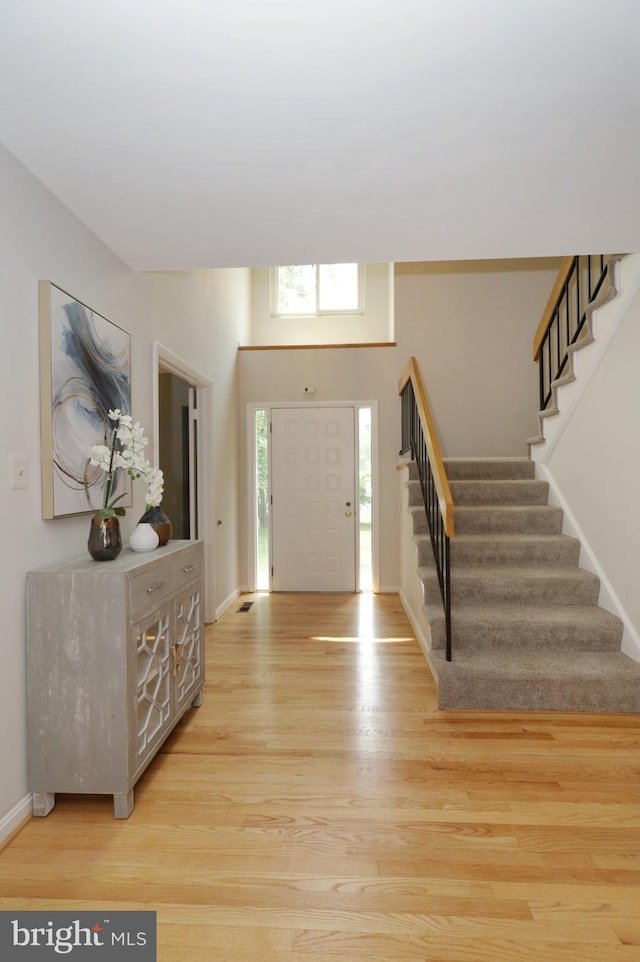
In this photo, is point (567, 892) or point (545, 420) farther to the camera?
point (545, 420)

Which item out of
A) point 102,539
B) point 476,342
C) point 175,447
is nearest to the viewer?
point 102,539

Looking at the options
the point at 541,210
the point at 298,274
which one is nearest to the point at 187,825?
the point at 541,210

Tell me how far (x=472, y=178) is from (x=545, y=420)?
2.84m

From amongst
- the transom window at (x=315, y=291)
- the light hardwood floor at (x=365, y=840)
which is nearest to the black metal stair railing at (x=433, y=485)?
the light hardwood floor at (x=365, y=840)

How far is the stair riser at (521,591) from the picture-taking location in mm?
3602

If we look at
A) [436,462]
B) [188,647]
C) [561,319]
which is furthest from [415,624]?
[561,319]

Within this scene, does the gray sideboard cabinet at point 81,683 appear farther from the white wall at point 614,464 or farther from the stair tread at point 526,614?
the white wall at point 614,464

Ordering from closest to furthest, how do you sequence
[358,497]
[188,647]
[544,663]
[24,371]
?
[24,371], [188,647], [544,663], [358,497]

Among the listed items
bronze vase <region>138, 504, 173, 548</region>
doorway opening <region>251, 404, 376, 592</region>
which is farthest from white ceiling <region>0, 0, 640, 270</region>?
doorway opening <region>251, 404, 376, 592</region>

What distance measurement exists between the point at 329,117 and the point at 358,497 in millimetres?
4478

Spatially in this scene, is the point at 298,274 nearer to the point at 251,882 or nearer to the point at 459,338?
the point at 459,338

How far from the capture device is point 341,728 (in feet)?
9.33

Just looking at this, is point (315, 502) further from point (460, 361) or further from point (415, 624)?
point (460, 361)

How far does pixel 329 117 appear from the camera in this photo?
178 cm
